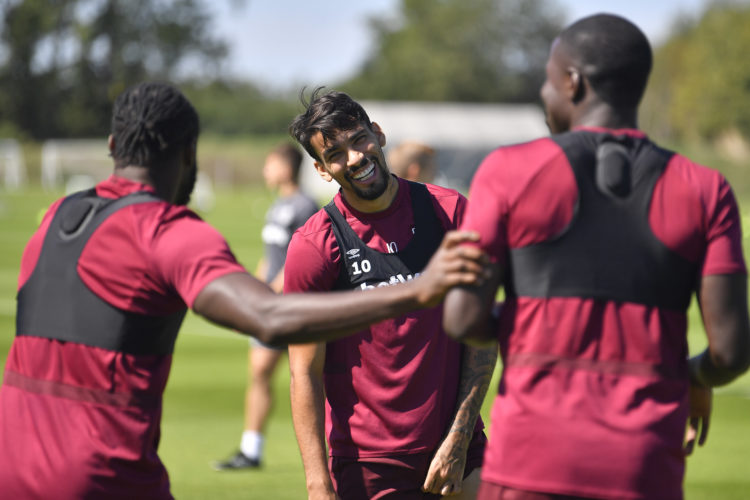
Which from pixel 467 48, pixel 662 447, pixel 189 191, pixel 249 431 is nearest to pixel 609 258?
pixel 662 447

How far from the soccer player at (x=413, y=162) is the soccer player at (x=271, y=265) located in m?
1.03

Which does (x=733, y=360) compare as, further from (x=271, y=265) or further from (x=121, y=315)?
(x=271, y=265)

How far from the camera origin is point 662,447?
3330 mm

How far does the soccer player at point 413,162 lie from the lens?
9242 mm

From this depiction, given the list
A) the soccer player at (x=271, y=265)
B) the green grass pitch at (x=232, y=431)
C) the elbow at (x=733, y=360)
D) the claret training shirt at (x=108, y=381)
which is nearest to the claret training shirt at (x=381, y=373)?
the claret training shirt at (x=108, y=381)

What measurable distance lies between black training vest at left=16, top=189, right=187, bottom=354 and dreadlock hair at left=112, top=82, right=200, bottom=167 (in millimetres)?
169

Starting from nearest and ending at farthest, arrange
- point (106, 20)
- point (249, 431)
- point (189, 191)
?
point (189, 191) → point (249, 431) → point (106, 20)

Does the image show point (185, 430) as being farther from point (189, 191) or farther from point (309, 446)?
point (189, 191)

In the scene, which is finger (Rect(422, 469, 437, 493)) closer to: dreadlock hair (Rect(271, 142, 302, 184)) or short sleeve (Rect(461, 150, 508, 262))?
short sleeve (Rect(461, 150, 508, 262))

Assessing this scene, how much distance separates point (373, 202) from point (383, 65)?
396 feet

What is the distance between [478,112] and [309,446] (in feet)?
245

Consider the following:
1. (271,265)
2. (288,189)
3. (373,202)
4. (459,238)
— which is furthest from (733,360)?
(271,265)

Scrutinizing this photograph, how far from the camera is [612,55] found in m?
3.39

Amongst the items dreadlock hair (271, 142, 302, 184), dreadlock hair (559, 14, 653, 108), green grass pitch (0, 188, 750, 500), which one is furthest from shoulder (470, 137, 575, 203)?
dreadlock hair (271, 142, 302, 184)
